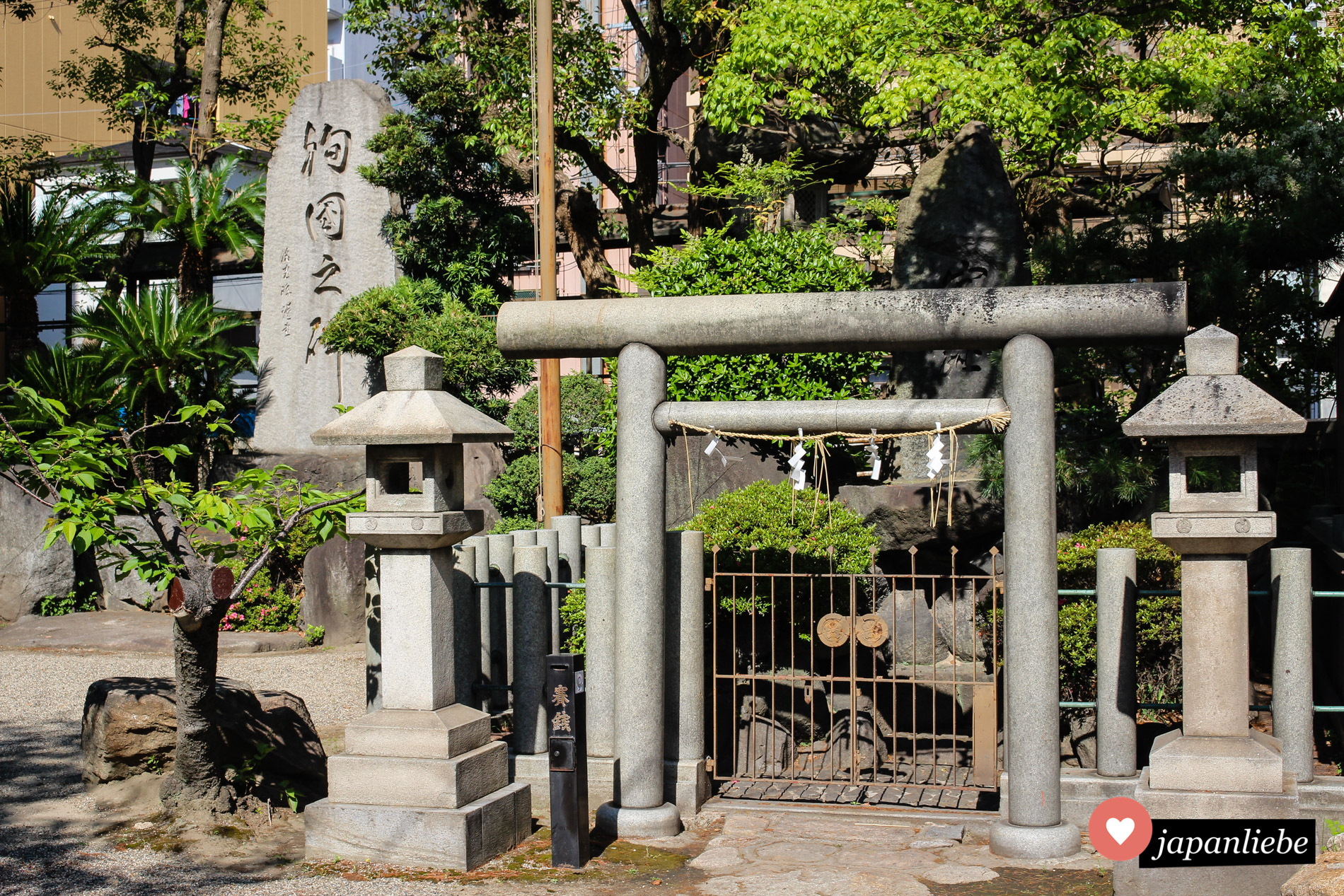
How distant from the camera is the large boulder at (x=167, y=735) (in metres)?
7.59

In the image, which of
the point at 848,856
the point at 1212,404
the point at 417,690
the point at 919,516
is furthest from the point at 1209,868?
the point at 919,516

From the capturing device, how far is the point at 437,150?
16.8 meters

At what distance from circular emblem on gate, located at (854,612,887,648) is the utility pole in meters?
5.06

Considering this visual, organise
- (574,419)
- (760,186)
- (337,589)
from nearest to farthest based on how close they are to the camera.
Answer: (337,589)
(574,419)
(760,186)

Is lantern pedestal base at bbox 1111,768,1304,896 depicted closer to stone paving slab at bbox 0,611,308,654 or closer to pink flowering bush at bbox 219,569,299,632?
stone paving slab at bbox 0,611,308,654

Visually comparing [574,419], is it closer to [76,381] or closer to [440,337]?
[440,337]

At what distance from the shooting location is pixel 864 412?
704 cm

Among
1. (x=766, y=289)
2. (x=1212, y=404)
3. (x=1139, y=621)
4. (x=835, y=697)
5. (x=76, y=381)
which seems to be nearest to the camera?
(x=1212, y=404)

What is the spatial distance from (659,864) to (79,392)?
14.1m

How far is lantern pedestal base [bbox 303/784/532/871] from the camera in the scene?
6.51 metres

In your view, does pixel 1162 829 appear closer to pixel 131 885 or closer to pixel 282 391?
pixel 131 885

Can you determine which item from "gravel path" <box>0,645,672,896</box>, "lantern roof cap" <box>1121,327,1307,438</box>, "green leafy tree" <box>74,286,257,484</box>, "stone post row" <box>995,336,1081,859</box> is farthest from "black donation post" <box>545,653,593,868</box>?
"green leafy tree" <box>74,286,257,484</box>

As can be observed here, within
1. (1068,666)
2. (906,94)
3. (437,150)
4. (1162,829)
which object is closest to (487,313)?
(437,150)

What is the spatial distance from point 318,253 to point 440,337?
3168mm
